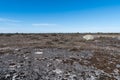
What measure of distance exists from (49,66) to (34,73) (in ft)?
5.78

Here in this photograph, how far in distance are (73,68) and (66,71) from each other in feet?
3.12

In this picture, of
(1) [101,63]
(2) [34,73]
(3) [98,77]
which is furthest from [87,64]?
(2) [34,73]

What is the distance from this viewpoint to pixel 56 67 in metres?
11.5

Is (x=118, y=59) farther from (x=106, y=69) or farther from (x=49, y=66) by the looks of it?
(x=49, y=66)

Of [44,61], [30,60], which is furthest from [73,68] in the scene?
[30,60]

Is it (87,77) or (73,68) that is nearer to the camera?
(87,77)

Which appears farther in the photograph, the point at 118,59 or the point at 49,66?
the point at 118,59

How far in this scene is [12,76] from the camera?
9.62 m

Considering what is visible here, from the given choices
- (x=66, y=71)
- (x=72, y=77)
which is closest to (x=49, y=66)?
(x=66, y=71)

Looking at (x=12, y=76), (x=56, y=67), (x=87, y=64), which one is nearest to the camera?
(x=12, y=76)

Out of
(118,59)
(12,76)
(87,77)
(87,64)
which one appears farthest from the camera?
(118,59)

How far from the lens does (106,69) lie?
12070 mm

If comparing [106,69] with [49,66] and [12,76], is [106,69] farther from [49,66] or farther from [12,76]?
[12,76]

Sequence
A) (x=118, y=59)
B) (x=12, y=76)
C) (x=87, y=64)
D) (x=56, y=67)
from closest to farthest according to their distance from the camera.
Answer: (x=12, y=76) → (x=56, y=67) → (x=87, y=64) → (x=118, y=59)
